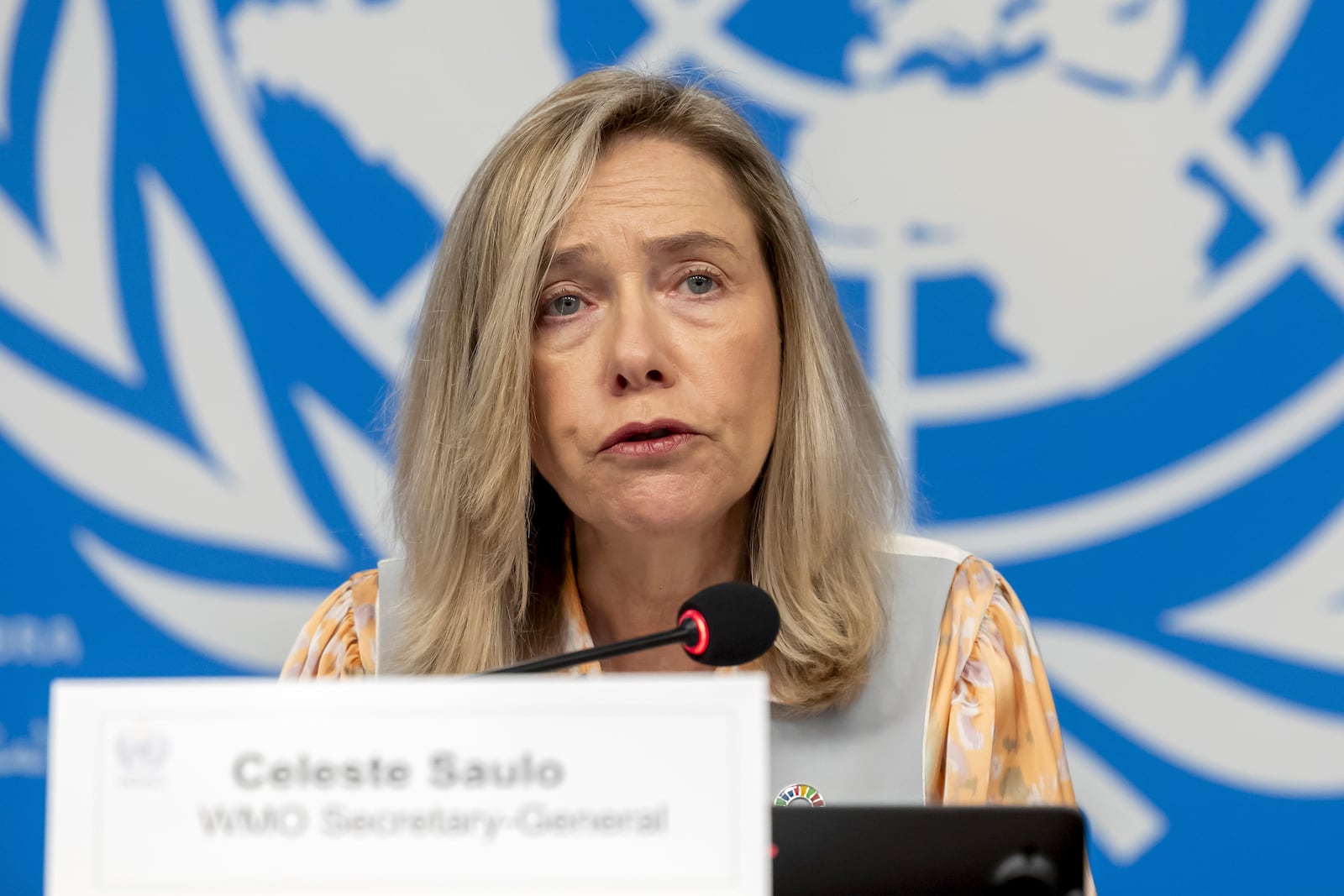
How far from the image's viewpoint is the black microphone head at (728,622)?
3.35ft

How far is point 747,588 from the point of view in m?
1.05

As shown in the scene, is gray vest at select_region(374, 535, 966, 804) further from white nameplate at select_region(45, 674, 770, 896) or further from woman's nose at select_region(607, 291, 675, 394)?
white nameplate at select_region(45, 674, 770, 896)

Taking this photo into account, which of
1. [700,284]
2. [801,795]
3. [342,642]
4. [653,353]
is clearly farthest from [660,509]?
[342,642]

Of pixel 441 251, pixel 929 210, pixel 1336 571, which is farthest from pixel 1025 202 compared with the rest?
pixel 441 251

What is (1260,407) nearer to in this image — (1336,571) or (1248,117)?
(1336,571)

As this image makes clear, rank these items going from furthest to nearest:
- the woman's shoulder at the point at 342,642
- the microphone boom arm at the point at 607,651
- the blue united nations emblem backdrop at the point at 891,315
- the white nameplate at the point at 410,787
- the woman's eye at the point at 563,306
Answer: the blue united nations emblem backdrop at the point at 891,315 < the woman's shoulder at the point at 342,642 < the woman's eye at the point at 563,306 < the microphone boom arm at the point at 607,651 < the white nameplate at the point at 410,787

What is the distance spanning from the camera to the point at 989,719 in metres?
1.50

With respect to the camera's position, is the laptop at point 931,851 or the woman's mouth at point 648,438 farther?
the woman's mouth at point 648,438

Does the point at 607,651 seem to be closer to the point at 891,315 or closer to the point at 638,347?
the point at 638,347

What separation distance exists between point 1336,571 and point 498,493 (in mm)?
1406

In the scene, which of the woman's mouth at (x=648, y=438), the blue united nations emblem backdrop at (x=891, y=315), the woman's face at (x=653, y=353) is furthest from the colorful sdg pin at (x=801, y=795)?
the blue united nations emblem backdrop at (x=891, y=315)

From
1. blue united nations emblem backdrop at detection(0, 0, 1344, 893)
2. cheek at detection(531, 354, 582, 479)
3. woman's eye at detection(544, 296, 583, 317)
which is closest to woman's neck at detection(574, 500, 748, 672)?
cheek at detection(531, 354, 582, 479)

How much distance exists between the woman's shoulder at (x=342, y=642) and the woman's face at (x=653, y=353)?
36 centimetres

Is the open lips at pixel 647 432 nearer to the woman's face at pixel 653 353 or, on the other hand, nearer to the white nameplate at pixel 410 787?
the woman's face at pixel 653 353
